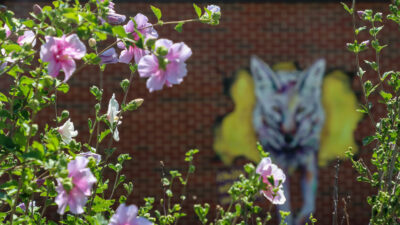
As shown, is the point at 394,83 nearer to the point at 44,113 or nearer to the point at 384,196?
the point at 384,196

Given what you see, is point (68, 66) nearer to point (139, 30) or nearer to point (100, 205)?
point (139, 30)

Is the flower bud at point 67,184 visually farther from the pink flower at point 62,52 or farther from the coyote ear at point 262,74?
the coyote ear at point 262,74

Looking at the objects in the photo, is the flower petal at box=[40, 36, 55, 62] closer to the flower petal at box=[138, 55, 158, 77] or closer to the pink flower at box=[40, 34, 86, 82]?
the pink flower at box=[40, 34, 86, 82]

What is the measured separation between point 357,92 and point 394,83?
15.0ft

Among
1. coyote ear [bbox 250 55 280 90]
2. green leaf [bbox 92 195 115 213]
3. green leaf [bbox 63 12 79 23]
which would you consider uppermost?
green leaf [bbox 63 12 79 23]

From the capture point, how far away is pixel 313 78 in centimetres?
658

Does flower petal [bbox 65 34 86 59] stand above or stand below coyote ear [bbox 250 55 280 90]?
above

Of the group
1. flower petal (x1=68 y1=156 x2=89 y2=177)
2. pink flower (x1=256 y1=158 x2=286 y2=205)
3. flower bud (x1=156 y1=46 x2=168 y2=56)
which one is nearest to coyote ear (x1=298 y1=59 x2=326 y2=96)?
pink flower (x1=256 y1=158 x2=286 y2=205)

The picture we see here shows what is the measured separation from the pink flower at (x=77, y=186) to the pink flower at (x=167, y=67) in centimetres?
23

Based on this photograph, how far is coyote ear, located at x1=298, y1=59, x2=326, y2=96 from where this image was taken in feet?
21.4

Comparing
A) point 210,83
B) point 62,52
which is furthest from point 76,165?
point 210,83

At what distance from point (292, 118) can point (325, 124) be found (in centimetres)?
33

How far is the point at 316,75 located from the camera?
657 centimetres

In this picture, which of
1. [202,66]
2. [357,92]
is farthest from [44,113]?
[357,92]
